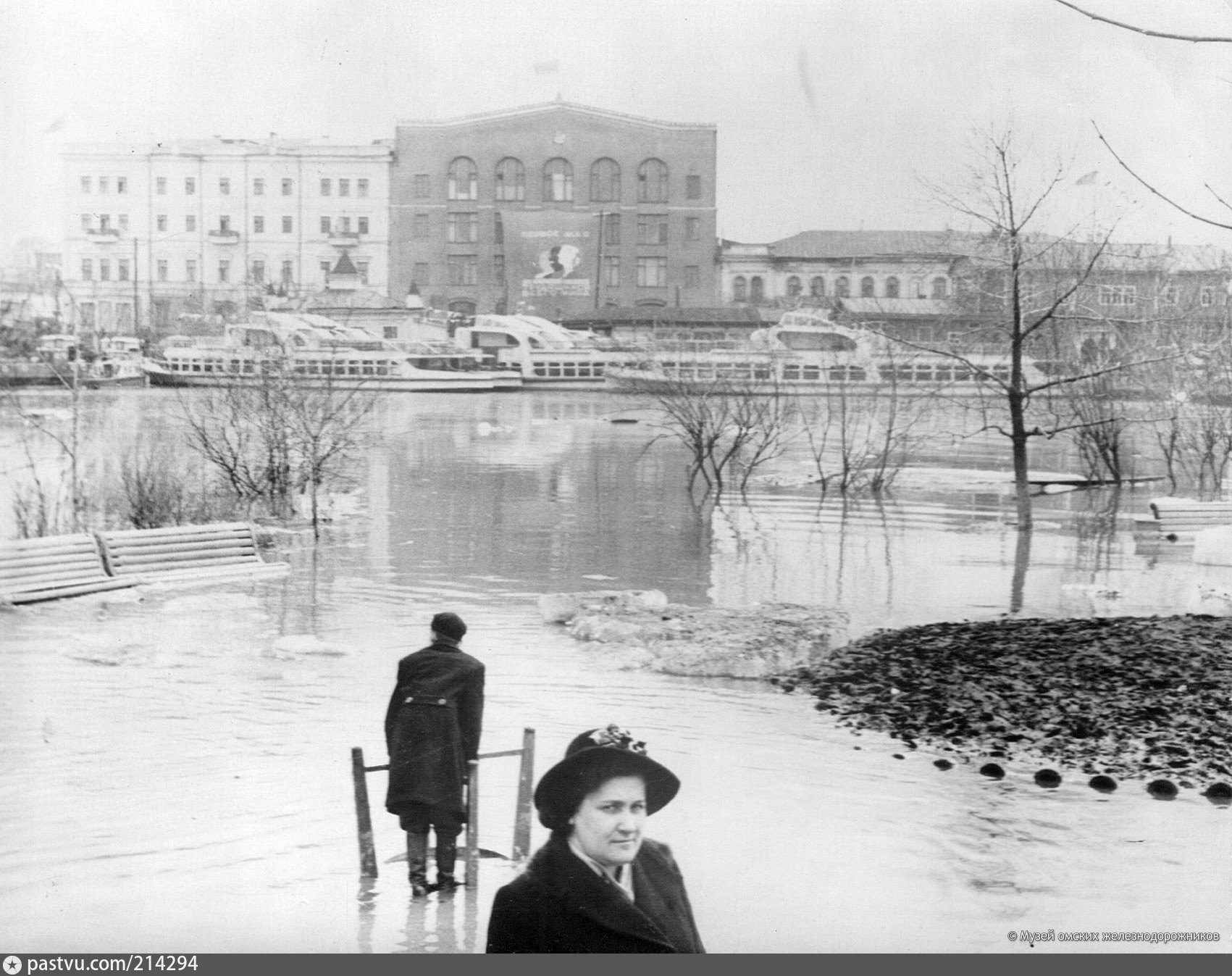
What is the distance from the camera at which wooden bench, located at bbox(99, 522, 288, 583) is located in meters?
7.65

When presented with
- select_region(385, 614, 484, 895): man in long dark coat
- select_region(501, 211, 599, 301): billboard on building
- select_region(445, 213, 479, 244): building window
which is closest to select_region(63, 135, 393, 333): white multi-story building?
select_region(445, 213, 479, 244): building window

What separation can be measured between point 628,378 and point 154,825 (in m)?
4.60

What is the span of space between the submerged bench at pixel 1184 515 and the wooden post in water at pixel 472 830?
5.51 metres

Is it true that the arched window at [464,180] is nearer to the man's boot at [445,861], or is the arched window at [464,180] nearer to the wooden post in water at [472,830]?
the wooden post in water at [472,830]

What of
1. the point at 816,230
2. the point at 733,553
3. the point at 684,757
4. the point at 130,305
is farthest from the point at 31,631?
the point at 816,230

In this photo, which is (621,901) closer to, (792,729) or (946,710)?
(792,729)

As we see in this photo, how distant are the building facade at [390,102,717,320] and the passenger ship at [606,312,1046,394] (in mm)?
805

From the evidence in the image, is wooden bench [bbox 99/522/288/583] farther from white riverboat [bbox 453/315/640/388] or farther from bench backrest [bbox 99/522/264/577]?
white riverboat [bbox 453/315/640/388]

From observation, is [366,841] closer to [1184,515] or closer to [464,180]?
[464,180]

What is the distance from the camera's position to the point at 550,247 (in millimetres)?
7469

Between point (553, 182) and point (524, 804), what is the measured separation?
358 cm

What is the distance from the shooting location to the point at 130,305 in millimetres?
7926

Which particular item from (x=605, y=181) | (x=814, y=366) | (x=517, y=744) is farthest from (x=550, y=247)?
(x=517, y=744)

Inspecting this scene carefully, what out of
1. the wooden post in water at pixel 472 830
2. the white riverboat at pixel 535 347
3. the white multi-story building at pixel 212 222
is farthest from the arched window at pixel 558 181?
the wooden post in water at pixel 472 830
